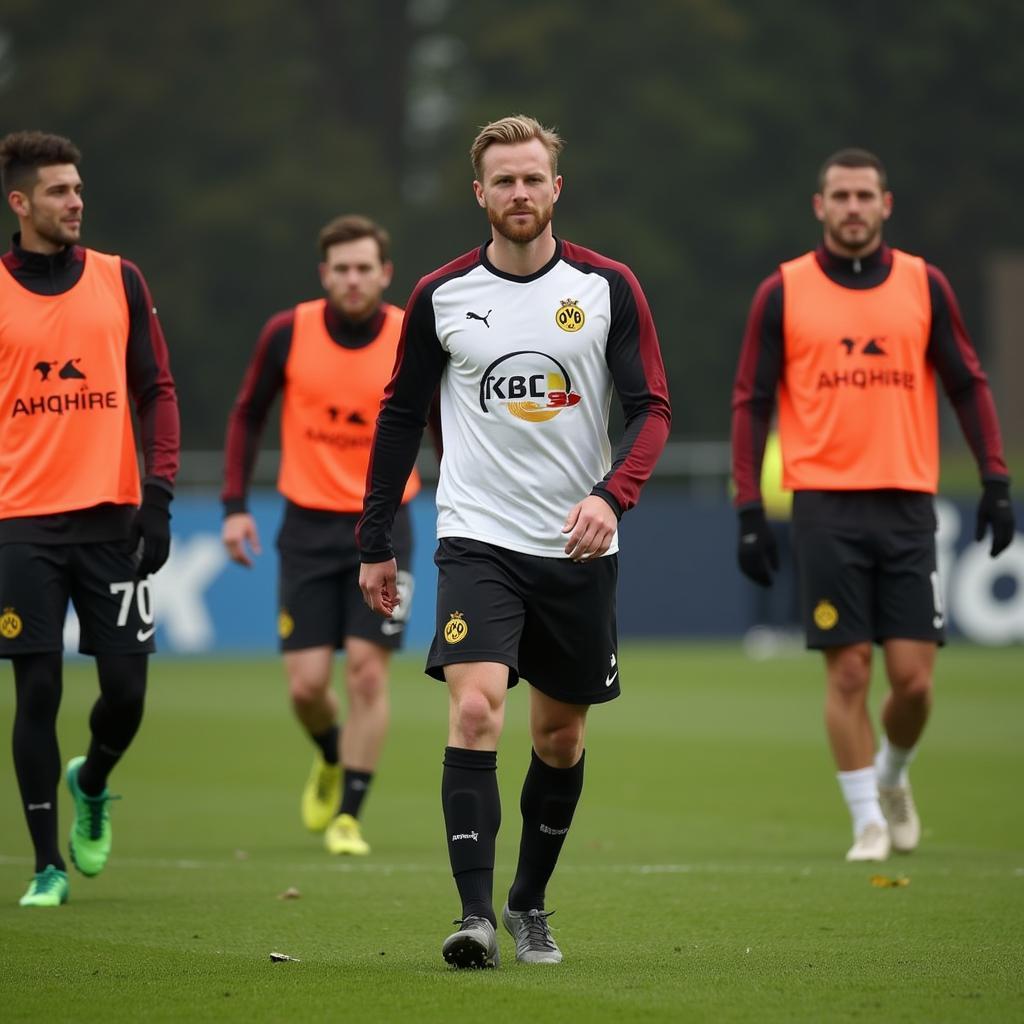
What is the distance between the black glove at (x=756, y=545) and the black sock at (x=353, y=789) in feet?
6.37

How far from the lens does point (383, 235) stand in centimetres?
1018

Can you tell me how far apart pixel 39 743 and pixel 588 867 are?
2269 millimetres

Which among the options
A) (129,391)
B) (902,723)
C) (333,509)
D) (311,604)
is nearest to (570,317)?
(129,391)

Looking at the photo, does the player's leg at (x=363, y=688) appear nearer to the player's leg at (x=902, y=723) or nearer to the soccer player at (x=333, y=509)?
the soccer player at (x=333, y=509)

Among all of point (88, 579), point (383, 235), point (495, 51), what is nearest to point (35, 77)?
point (495, 51)

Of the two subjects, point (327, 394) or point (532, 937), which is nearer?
point (532, 937)

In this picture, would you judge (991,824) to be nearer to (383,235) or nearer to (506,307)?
(383,235)

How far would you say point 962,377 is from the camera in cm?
905

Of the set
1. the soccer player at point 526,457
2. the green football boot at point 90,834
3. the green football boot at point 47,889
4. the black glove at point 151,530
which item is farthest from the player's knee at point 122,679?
the soccer player at point 526,457

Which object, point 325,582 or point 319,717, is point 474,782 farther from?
point 319,717

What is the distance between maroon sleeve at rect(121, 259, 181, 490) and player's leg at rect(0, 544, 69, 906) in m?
0.53

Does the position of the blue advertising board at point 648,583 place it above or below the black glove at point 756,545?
below

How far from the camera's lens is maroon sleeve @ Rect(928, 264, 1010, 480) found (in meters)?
9.03

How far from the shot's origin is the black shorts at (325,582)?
9.89 meters
